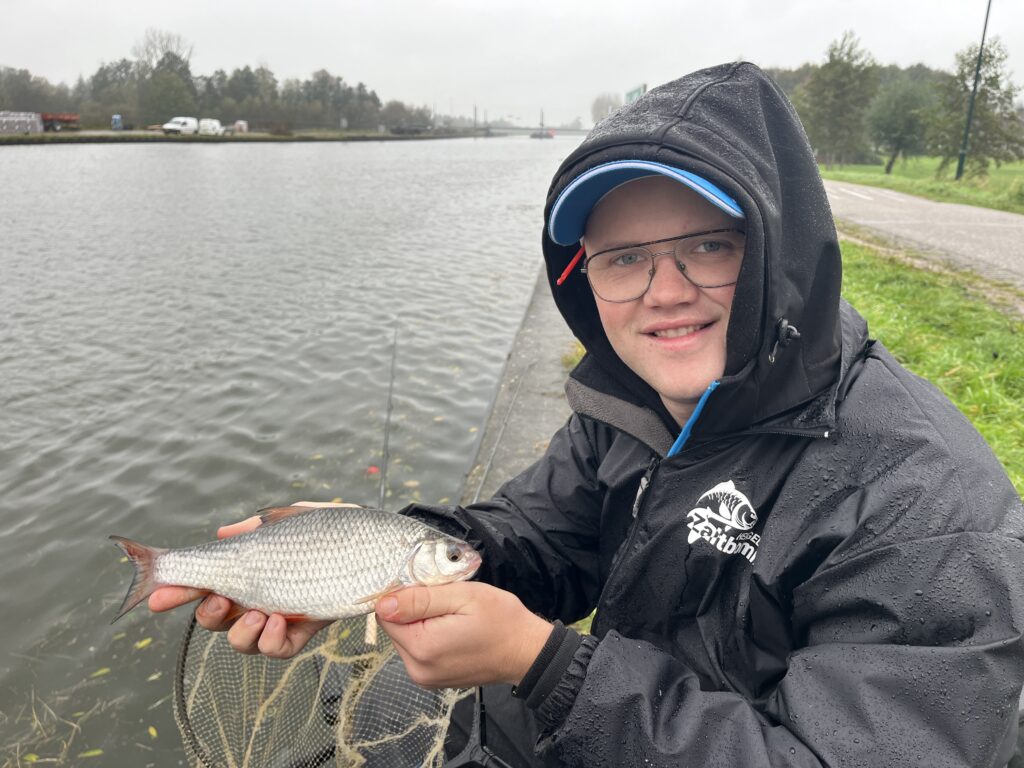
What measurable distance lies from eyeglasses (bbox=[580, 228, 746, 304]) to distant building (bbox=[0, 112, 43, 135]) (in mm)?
73707

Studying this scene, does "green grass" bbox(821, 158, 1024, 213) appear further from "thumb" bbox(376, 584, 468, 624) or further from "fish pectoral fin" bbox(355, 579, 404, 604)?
"thumb" bbox(376, 584, 468, 624)

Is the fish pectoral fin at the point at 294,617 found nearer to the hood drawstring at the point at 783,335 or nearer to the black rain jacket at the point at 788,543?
the black rain jacket at the point at 788,543

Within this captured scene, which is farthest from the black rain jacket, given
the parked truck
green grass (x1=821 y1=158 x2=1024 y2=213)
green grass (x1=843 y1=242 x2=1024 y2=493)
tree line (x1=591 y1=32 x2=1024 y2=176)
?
the parked truck

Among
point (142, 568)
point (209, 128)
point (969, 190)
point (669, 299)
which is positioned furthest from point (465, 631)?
point (209, 128)

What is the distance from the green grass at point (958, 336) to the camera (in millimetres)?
4973

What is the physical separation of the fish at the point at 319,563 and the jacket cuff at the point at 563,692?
56 cm

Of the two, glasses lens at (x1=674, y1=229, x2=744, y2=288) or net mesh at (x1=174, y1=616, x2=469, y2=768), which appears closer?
glasses lens at (x1=674, y1=229, x2=744, y2=288)

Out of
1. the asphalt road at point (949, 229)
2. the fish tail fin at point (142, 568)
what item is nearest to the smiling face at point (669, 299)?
the fish tail fin at point (142, 568)

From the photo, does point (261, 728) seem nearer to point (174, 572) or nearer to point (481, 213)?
point (174, 572)

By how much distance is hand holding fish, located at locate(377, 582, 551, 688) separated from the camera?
5.49ft

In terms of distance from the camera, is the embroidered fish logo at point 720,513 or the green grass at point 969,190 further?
the green grass at point 969,190

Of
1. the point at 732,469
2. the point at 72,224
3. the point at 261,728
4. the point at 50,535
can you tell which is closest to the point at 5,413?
the point at 50,535

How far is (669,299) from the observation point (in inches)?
70.7

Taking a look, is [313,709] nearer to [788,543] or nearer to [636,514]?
[636,514]
